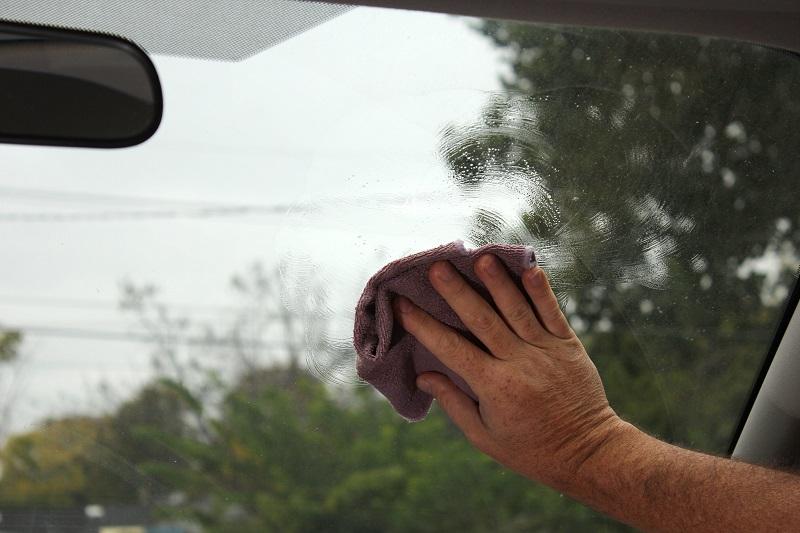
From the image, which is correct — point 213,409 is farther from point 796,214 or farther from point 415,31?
point 796,214

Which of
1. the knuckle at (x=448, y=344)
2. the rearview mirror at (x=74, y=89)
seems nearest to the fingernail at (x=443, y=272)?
Result: the knuckle at (x=448, y=344)

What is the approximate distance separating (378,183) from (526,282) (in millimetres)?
468

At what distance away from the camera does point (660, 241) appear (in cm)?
188

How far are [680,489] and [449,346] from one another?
42 centimetres

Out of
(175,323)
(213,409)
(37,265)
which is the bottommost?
(213,409)

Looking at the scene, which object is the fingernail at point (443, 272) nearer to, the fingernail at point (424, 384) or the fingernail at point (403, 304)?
the fingernail at point (403, 304)

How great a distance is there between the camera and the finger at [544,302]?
1.38m

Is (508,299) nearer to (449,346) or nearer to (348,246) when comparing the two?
(449,346)

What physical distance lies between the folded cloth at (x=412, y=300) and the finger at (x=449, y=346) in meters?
0.02

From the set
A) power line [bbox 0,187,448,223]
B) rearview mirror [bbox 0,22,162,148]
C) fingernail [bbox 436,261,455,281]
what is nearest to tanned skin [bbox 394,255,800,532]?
fingernail [bbox 436,261,455,281]

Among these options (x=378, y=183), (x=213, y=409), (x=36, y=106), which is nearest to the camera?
(x=36, y=106)

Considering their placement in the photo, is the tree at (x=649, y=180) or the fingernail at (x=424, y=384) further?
the tree at (x=649, y=180)

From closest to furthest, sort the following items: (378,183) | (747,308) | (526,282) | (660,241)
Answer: (526,282) → (378,183) → (660,241) → (747,308)

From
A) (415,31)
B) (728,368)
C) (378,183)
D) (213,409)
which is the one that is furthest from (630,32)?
(213,409)
